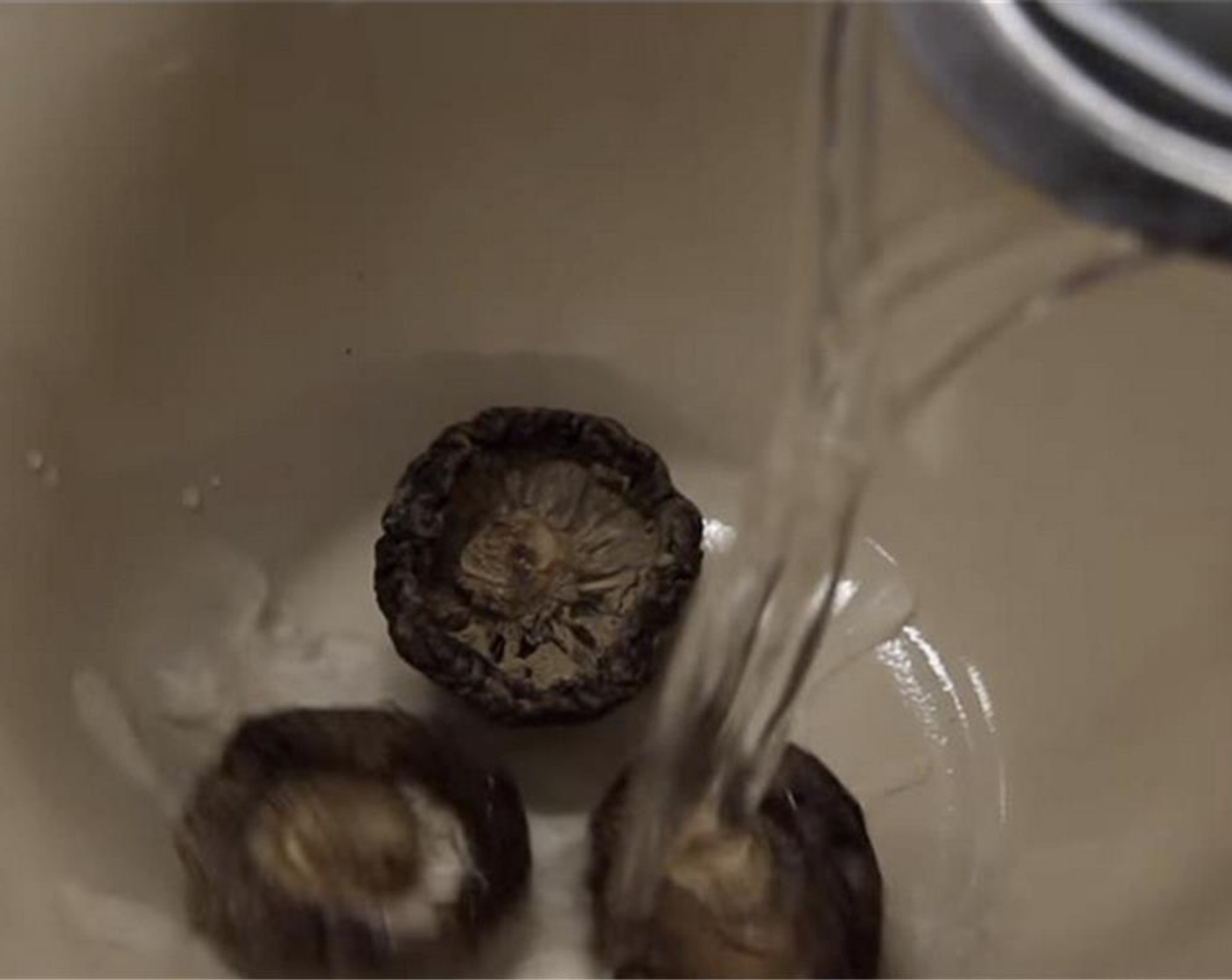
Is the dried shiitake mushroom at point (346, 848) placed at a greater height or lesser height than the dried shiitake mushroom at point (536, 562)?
lesser

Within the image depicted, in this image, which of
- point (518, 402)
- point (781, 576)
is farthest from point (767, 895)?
point (518, 402)

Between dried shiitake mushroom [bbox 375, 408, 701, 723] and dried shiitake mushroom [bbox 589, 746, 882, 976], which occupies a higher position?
dried shiitake mushroom [bbox 375, 408, 701, 723]

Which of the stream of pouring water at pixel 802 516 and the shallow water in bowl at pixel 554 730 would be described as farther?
the shallow water in bowl at pixel 554 730

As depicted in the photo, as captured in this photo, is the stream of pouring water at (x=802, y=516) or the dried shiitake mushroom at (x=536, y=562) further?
the dried shiitake mushroom at (x=536, y=562)

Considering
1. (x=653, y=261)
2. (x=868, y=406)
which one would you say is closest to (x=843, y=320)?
(x=868, y=406)

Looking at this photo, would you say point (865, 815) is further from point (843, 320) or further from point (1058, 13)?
point (1058, 13)
